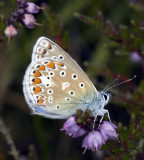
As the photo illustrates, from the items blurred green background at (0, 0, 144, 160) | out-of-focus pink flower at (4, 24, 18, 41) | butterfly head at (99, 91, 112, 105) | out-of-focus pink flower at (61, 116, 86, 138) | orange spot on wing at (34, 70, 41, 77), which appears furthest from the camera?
blurred green background at (0, 0, 144, 160)

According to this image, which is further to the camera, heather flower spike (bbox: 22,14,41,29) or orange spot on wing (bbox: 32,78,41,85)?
orange spot on wing (bbox: 32,78,41,85)

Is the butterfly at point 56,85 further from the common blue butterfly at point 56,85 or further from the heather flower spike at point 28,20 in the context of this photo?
the heather flower spike at point 28,20

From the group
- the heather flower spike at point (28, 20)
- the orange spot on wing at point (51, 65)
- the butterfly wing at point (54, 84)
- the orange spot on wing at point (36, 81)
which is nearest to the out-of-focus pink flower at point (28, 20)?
the heather flower spike at point (28, 20)

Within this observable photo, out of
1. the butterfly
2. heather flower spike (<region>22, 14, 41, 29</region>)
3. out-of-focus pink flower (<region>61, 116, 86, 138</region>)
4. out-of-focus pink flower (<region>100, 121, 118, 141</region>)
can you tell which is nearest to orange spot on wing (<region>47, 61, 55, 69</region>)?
the butterfly

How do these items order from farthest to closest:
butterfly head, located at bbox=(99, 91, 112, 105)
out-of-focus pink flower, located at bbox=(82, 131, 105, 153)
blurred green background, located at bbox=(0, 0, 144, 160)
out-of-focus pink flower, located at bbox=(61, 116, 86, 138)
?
blurred green background, located at bbox=(0, 0, 144, 160) < butterfly head, located at bbox=(99, 91, 112, 105) < out-of-focus pink flower, located at bbox=(61, 116, 86, 138) < out-of-focus pink flower, located at bbox=(82, 131, 105, 153)

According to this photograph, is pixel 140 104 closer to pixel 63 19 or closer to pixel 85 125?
pixel 85 125

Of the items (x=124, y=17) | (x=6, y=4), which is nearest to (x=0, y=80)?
(x=6, y=4)

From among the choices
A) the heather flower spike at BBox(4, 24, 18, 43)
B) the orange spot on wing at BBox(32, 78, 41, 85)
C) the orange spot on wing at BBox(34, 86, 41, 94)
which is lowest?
the orange spot on wing at BBox(34, 86, 41, 94)

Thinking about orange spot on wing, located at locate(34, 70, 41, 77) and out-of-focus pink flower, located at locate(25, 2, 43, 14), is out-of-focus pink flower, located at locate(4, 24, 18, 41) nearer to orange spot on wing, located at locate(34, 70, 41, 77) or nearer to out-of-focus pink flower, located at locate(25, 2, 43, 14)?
out-of-focus pink flower, located at locate(25, 2, 43, 14)

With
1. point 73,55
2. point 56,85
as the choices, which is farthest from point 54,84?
point 73,55
